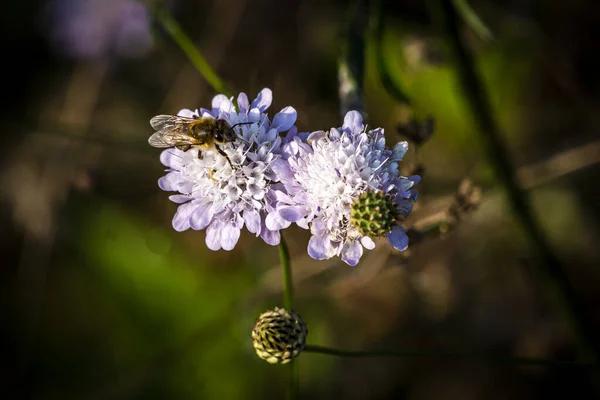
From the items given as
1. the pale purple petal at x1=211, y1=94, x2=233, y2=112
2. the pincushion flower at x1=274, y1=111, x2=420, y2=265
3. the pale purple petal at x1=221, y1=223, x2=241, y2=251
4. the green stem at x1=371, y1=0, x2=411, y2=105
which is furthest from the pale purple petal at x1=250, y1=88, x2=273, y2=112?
the green stem at x1=371, y1=0, x2=411, y2=105

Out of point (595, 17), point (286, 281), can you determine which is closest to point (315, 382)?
point (286, 281)

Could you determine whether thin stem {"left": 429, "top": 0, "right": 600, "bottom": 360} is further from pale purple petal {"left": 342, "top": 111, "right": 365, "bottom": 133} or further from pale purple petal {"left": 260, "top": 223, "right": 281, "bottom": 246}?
pale purple petal {"left": 260, "top": 223, "right": 281, "bottom": 246}

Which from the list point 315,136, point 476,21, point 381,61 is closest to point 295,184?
point 315,136

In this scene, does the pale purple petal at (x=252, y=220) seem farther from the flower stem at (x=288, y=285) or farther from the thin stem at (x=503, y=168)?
the thin stem at (x=503, y=168)

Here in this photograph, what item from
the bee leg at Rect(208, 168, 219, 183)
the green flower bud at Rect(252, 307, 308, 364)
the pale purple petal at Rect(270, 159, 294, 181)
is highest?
the bee leg at Rect(208, 168, 219, 183)

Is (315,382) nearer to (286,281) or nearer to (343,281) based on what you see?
(343,281)

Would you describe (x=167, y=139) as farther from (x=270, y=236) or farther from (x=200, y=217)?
(x=270, y=236)
